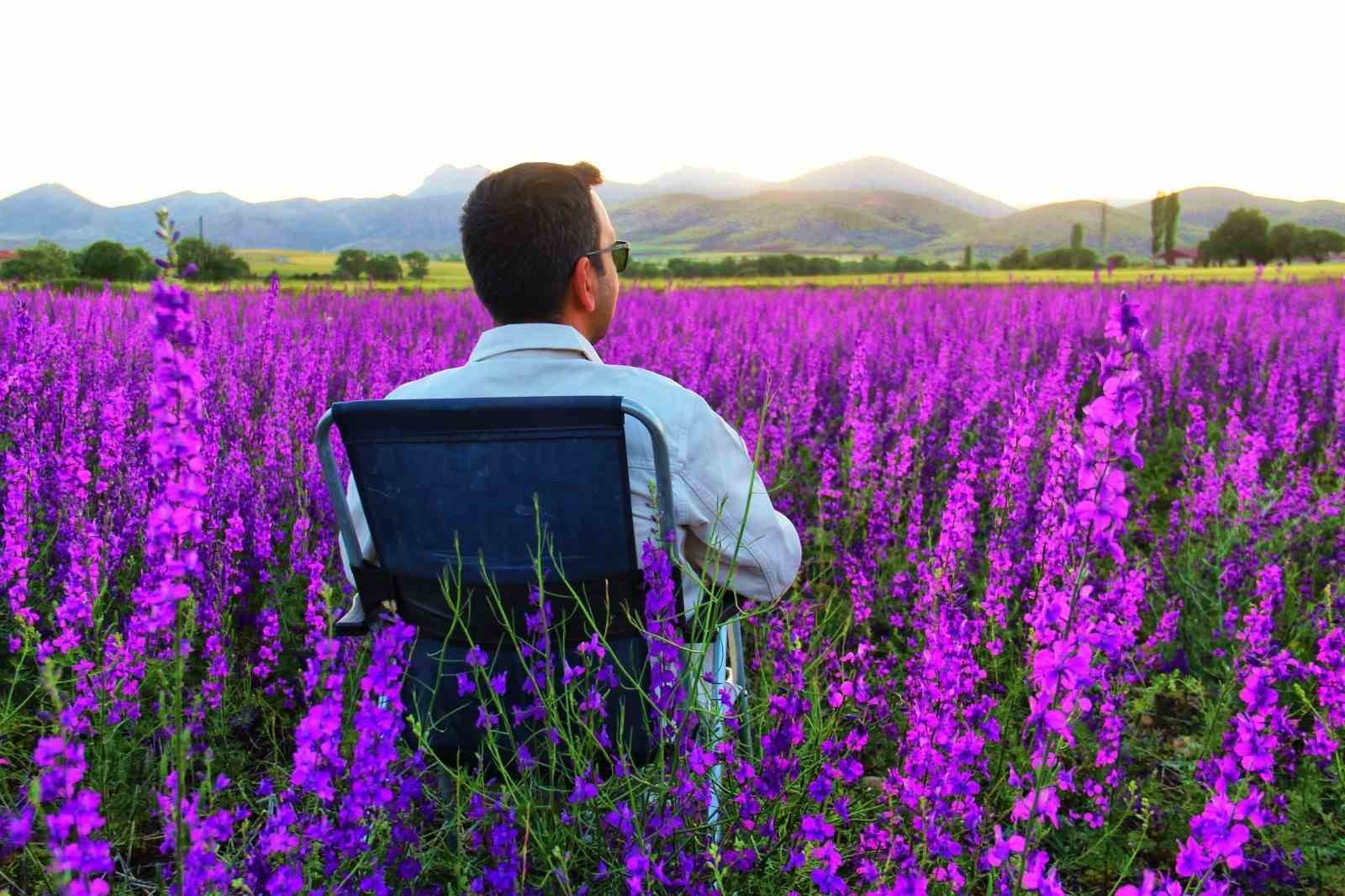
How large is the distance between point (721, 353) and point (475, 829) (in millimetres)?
5169

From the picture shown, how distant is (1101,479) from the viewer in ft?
3.38

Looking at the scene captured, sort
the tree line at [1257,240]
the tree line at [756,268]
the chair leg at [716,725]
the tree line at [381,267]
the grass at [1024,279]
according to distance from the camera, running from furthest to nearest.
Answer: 1. the tree line at [1257,240]
2. the tree line at [756,268]
3. the tree line at [381,267]
4. the grass at [1024,279]
5. the chair leg at [716,725]

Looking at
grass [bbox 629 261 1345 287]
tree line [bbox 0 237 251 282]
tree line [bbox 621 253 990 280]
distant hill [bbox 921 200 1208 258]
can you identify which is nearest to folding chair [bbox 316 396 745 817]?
grass [bbox 629 261 1345 287]

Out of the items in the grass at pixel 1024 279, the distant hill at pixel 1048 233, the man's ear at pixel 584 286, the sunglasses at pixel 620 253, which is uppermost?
the distant hill at pixel 1048 233

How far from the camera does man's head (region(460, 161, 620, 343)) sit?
73.7 inches

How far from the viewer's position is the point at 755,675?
2855mm

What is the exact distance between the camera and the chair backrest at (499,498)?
1.61 meters

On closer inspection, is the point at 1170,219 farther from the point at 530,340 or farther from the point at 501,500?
the point at 501,500

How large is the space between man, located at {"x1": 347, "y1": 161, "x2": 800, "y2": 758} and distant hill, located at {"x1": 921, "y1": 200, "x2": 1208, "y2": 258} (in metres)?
171

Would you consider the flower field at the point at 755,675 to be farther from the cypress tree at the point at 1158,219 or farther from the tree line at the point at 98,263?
the cypress tree at the point at 1158,219

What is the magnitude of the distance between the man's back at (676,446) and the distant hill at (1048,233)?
170804mm

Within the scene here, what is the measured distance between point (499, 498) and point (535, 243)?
537mm

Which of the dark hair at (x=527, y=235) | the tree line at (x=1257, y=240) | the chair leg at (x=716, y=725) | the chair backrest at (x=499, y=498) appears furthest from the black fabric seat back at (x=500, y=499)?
the tree line at (x=1257, y=240)

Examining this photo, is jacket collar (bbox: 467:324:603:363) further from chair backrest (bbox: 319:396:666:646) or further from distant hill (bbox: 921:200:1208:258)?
distant hill (bbox: 921:200:1208:258)
